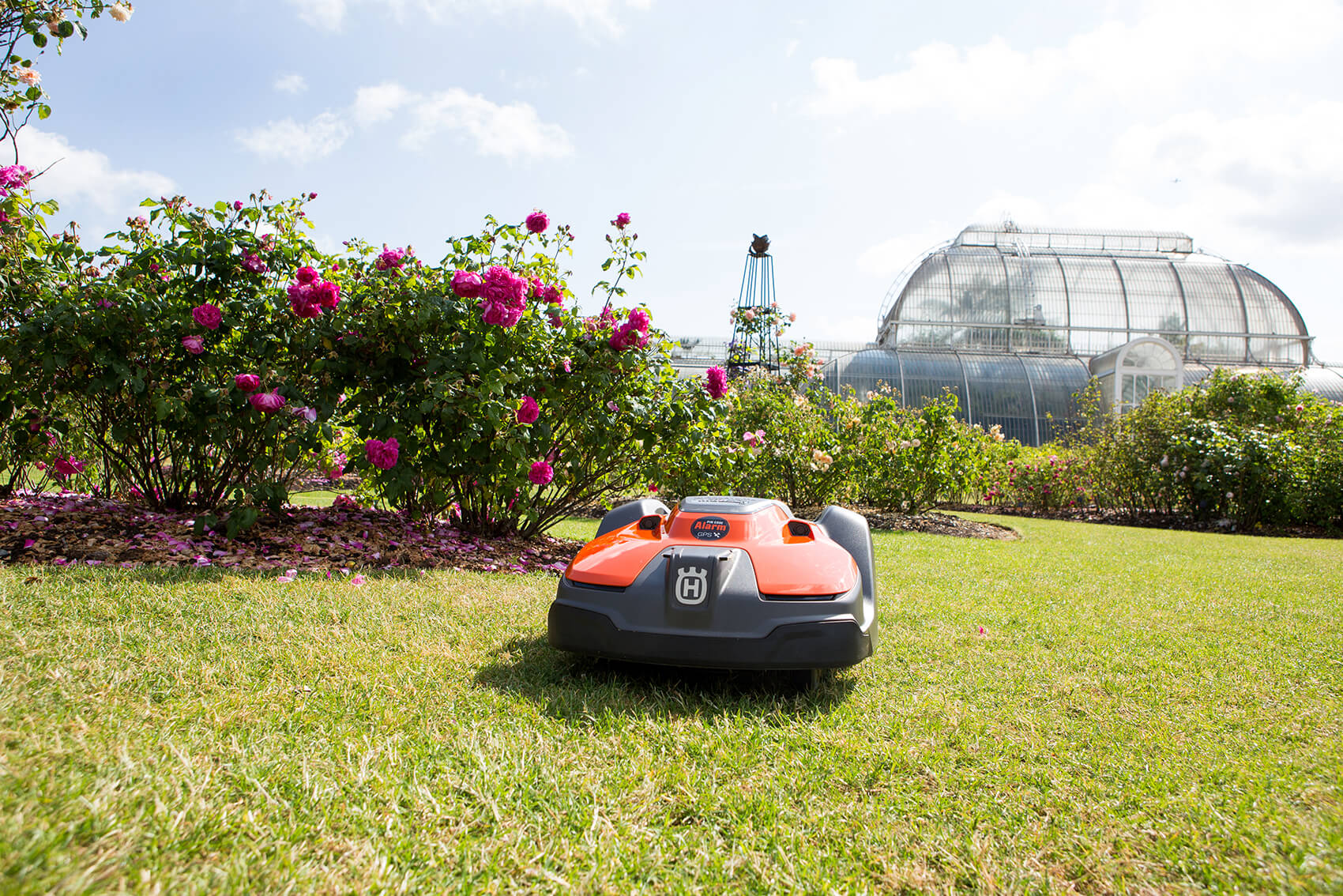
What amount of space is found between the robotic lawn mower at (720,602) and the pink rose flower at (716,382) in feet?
8.32

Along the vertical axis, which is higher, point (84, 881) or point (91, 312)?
point (91, 312)

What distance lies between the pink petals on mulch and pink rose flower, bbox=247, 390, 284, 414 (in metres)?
0.82

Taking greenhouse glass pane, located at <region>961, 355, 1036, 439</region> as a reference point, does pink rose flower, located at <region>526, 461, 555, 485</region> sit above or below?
below

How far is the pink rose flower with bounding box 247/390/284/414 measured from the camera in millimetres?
3734

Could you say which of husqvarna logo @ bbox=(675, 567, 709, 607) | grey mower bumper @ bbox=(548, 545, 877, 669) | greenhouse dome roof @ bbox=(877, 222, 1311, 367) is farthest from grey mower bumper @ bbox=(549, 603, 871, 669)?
greenhouse dome roof @ bbox=(877, 222, 1311, 367)

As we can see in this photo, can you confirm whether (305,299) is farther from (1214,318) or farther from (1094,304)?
(1214,318)

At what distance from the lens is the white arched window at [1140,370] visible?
22141 millimetres

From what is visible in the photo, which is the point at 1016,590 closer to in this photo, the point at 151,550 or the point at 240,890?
the point at 240,890

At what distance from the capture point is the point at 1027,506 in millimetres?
13484

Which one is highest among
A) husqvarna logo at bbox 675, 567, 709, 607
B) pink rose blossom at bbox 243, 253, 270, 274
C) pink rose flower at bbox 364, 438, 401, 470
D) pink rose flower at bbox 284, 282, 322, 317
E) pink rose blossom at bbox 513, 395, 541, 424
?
pink rose blossom at bbox 243, 253, 270, 274

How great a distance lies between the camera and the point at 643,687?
101 inches

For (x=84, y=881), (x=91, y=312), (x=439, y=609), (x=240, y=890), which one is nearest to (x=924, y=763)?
(x=240, y=890)

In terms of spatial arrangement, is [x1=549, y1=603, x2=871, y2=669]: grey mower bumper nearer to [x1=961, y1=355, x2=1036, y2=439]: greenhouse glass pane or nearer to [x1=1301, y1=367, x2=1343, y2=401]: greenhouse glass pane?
[x1=961, y1=355, x2=1036, y2=439]: greenhouse glass pane

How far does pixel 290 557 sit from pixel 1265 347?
3440 centimetres
